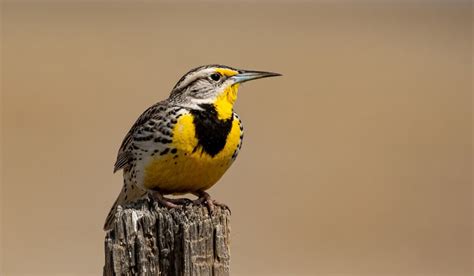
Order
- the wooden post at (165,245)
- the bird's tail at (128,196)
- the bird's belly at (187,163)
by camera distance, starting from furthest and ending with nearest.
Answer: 1. the bird's tail at (128,196)
2. the bird's belly at (187,163)
3. the wooden post at (165,245)

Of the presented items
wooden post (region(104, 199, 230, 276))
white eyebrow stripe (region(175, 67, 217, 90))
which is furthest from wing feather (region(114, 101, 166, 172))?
wooden post (region(104, 199, 230, 276))

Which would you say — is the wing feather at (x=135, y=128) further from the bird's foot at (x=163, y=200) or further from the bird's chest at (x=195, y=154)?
the bird's foot at (x=163, y=200)

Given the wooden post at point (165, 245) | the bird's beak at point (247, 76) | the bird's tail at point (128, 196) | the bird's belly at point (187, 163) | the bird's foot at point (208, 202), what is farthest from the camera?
the bird's tail at point (128, 196)

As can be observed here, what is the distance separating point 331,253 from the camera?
7.65 m

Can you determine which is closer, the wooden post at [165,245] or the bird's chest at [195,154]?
the wooden post at [165,245]

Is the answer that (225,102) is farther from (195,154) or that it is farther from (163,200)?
(163,200)

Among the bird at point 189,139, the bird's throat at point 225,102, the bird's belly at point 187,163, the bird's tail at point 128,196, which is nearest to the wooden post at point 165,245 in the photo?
the bird at point 189,139

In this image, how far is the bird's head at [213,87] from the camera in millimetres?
4051

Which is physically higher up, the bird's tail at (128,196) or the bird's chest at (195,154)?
the bird's chest at (195,154)

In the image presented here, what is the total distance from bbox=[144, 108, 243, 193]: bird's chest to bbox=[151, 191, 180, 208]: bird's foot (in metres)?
0.08

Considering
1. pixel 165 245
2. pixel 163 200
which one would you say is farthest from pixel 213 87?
pixel 165 245

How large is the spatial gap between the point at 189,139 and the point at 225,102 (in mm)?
260

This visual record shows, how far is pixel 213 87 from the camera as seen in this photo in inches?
160

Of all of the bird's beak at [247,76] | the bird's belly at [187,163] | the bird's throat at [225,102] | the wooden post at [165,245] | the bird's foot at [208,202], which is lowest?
the wooden post at [165,245]
